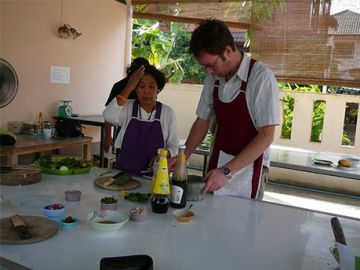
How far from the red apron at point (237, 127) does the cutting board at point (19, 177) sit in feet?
3.13

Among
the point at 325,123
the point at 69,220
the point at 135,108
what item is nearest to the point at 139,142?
the point at 135,108

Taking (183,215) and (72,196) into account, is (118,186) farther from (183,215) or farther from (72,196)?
(183,215)

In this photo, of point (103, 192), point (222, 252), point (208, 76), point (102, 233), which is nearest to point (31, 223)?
point (102, 233)

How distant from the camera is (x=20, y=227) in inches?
48.7

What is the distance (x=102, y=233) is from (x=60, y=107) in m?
3.68

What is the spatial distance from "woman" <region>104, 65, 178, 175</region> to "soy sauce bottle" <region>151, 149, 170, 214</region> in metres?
0.74

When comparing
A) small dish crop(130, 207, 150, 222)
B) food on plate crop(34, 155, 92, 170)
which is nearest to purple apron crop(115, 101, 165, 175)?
food on plate crop(34, 155, 92, 170)

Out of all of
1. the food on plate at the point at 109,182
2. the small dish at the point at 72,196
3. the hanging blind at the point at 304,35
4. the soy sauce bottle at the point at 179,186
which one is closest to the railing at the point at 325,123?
the hanging blind at the point at 304,35

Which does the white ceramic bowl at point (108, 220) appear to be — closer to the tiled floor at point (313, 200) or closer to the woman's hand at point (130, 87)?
the woman's hand at point (130, 87)

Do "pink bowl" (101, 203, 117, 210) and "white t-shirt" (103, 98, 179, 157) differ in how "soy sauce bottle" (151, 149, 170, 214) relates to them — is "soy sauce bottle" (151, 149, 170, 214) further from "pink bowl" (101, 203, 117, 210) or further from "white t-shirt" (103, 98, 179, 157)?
"white t-shirt" (103, 98, 179, 157)

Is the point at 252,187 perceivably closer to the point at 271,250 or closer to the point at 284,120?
the point at 271,250

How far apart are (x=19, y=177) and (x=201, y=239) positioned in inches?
38.7

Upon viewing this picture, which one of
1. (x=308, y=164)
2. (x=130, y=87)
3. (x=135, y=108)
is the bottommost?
(x=308, y=164)

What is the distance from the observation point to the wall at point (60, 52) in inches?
164
